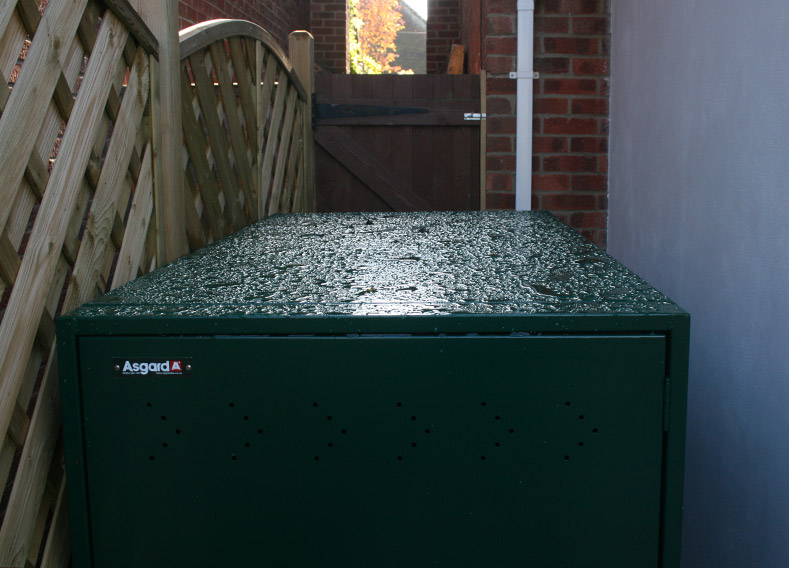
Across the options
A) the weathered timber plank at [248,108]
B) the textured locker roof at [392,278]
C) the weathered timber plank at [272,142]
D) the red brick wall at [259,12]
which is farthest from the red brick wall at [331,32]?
the textured locker roof at [392,278]

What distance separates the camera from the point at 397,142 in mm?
5066

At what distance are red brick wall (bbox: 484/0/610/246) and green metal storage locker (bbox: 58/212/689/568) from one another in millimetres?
2910

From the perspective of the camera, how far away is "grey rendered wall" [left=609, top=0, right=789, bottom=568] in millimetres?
1949

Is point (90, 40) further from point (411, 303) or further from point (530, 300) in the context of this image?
point (530, 300)

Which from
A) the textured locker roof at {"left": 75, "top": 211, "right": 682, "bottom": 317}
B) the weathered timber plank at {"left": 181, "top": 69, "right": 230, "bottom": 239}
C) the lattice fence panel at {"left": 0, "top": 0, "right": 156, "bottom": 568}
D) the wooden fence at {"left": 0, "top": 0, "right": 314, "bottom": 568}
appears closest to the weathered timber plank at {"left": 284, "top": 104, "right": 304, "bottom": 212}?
the weathered timber plank at {"left": 181, "top": 69, "right": 230, "bottom": 239}

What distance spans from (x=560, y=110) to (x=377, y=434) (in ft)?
10.5

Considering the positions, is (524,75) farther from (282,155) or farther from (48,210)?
(48,210)

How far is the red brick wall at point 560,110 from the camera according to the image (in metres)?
4.04

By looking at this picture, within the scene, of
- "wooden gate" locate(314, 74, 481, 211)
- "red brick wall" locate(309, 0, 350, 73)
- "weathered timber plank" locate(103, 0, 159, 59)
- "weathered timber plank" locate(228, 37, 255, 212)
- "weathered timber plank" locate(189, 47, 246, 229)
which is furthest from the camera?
"red brick wall" locate(309, 0, 350, 73)

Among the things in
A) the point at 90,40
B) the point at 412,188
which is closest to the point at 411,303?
the point at 90,40

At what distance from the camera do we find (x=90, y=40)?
1.53 metres

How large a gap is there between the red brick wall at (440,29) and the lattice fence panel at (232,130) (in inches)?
239

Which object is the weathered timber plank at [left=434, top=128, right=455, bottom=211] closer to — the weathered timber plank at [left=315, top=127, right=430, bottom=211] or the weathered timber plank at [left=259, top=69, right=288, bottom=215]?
the weathered timber plank at [left=315, top=127, right=430, bottom=211]

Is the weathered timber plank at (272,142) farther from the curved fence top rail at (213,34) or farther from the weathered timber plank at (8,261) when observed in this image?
the weathered timber plank at (8,261)
